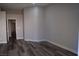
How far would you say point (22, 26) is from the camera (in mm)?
10164

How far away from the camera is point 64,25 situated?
5.67m

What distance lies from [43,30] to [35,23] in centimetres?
74

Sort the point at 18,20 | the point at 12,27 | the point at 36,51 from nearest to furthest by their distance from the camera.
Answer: the point at 36,51 < the point at 18,20 < the point at 12,27

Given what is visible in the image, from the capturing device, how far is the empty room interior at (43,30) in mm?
5070

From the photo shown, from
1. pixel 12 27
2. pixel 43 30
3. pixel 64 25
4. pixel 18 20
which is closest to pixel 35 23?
pixel 43 30

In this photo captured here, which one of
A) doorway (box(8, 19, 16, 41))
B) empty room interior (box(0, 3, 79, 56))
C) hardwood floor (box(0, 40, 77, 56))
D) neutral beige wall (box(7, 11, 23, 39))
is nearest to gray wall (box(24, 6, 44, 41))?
empty room interior (box(0, 3, 79, 56))

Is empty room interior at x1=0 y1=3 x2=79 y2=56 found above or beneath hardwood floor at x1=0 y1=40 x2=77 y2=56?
above

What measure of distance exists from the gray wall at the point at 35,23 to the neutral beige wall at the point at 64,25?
73 cm

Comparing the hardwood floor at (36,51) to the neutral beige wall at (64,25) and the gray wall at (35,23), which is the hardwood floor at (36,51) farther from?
the gray wall at (35,23)

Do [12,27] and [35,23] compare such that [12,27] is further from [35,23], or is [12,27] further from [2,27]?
[2,27]

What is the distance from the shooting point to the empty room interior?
507cm

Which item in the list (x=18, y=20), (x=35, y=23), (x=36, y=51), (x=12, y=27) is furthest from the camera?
(x=12, y=27)

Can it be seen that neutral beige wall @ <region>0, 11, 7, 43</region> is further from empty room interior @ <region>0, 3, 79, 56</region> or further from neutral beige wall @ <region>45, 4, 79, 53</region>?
neutral beige wall @ <region>45, 4, 79, 53</region>

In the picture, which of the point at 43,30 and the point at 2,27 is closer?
the point at 2,27
